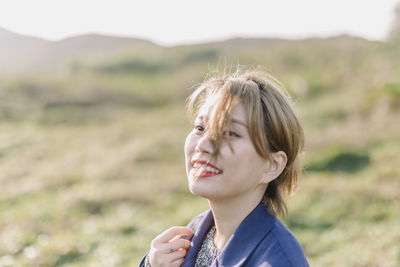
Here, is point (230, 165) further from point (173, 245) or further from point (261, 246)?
point (173, 245)

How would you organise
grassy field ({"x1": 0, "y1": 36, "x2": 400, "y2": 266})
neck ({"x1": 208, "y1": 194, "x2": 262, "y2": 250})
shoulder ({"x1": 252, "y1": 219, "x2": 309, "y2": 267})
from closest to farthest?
shoulder ({"x1": 252, "y1": 219, "x2": 309, "y2": 267})
neck ({"x1": 208, "y1": 194, "x2": 262, "y2": 250})
grassy field ({"x1": 0, "y1": 36, "x2": 400, "y2": 266})

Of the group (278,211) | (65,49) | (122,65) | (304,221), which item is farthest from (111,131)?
(65,49)

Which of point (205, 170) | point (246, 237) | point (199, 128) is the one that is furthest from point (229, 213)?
point (199, 128)

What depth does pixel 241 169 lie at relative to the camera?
207 centimetres

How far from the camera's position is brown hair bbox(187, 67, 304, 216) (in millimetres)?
2072

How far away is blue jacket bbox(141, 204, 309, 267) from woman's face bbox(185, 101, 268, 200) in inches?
6.1

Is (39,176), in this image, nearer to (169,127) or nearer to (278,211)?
(169,127)

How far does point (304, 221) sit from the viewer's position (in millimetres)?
7516

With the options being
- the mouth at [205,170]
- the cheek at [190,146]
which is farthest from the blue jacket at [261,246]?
the cheek at [190,146]

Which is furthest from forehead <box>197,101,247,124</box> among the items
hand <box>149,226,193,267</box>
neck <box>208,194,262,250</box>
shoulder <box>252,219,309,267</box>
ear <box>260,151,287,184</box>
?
hand <box>149,226,193,267</box>

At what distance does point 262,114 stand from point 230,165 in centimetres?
28

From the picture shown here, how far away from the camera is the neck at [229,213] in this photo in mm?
2203

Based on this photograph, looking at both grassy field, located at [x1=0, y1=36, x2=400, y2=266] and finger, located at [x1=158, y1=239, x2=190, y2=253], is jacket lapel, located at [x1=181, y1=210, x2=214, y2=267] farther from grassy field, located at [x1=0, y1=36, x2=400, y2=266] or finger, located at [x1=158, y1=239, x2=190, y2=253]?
grassy field, located at [x1=0, y1=36, x2=400, y2=266]

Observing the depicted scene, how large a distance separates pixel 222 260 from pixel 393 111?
1292 cm
